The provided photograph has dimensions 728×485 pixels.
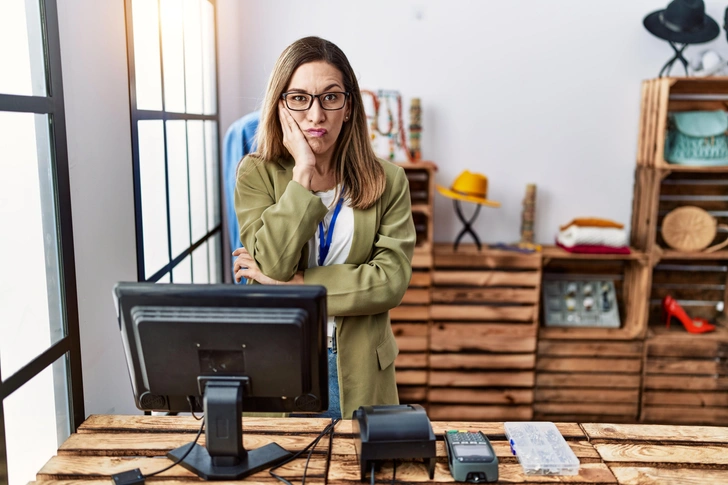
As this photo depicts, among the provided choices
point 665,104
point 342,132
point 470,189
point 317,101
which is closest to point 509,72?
point 470,189

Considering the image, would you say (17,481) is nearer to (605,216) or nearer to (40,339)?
(40,339)

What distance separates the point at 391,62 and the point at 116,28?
1.88 metres

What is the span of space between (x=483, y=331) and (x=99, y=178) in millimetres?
2251

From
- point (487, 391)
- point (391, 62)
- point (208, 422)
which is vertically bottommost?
point (487, 391)

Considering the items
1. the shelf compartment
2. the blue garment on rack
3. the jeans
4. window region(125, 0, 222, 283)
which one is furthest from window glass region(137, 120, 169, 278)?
the shelf compartment

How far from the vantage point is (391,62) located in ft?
11.2

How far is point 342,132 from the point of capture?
5.74 feet

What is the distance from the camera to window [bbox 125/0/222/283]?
203 cm

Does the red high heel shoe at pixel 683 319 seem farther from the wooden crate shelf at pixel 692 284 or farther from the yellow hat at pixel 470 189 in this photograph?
the yellow hat at pixel 470 189

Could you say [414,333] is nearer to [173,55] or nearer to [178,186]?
[178,186]

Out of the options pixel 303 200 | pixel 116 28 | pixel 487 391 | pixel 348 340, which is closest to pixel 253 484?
pixel 348 340

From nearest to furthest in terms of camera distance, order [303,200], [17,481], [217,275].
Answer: [17,481]
[303,200]
[217,275]

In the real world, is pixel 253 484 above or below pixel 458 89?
below

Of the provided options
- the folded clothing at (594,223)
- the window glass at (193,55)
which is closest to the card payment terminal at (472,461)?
the window glass at (193,55)
